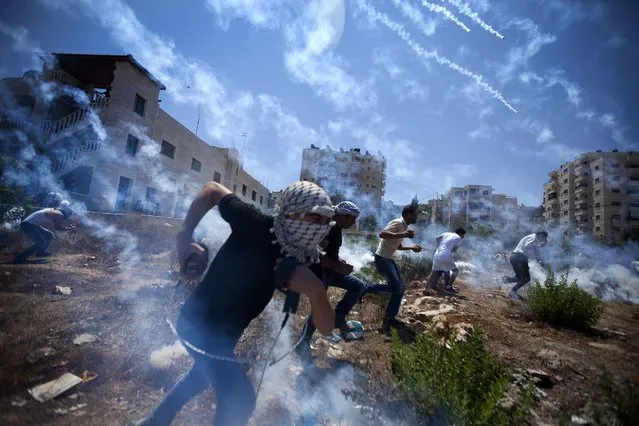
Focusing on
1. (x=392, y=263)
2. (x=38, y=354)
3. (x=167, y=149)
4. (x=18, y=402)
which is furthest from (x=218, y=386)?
(x=167, y=149)

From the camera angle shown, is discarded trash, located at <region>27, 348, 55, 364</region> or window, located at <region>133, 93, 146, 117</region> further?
window, located at <region>133, 93, 146, 117</region>

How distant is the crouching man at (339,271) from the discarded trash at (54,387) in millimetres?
1827

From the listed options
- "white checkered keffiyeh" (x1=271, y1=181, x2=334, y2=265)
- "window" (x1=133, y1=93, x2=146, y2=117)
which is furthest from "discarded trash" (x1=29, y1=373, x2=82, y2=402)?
"window" (x1=133, y1=93, x2=146, y2=117)

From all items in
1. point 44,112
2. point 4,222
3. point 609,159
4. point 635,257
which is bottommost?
point 4,222

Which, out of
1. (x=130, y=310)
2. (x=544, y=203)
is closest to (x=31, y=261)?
(x=130, y=310)

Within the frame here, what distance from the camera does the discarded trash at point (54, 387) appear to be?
2.11 m

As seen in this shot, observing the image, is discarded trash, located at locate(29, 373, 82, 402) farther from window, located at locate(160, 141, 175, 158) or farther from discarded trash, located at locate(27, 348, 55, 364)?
window, located at locate(160, 141, 175, 158)

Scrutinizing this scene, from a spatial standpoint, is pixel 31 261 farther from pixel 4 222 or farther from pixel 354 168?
pixel 354 168

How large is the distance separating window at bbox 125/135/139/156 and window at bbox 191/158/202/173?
17.9 feet

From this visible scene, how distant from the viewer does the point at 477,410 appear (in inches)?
71.9

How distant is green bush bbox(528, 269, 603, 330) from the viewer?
4.69 metres

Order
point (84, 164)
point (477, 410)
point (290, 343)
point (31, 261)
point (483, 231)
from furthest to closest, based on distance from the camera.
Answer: point (483, 231)
point (84, 164)
point (31, 261)
point (290, 343)
point (477, 410)

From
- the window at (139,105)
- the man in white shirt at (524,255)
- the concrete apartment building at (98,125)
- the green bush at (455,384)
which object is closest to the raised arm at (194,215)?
the green bush at (455,384)

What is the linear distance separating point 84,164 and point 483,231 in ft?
88.8
